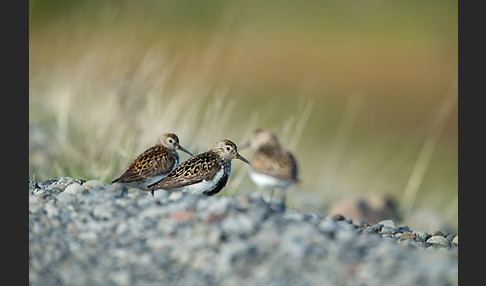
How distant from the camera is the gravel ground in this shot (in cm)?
627

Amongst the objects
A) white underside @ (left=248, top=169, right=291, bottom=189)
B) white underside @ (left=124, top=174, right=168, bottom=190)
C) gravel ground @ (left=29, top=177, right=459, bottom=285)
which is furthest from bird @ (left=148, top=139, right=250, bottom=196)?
gravel ground @ (left=29, top=177, right=459, bottom=285)

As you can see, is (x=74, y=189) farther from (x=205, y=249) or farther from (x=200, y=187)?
(x=205, y=249)

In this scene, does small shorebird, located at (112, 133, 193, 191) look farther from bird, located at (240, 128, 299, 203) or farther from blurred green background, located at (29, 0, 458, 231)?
blurred green background, located at (29, 0, 458, 231)

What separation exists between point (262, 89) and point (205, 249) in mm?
19099

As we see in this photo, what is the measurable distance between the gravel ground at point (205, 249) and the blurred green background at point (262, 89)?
12.7 ft

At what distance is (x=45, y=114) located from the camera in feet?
50.3

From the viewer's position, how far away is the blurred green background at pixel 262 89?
13.6m

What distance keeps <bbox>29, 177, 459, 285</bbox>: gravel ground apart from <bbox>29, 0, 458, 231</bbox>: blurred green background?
3867 millimetres

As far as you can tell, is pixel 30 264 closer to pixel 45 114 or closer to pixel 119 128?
pixel 119 128

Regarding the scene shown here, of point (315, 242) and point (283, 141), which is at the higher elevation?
point (283, 141)

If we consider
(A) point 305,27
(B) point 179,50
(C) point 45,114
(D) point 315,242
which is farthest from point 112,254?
(A) point 305,27

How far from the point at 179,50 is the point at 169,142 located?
43.3 ft

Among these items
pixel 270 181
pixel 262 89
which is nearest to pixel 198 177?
pixel 270 181

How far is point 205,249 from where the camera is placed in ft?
21.8
